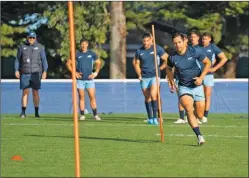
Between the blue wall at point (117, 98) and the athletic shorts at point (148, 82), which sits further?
the blue wall at point (117, 98)

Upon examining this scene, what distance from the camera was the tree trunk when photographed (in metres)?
36.2

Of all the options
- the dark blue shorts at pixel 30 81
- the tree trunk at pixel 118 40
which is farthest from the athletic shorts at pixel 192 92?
the tree trunk at pixel 118 40

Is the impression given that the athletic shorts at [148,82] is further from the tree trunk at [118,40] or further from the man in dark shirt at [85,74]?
the tree trunk at [118,40]

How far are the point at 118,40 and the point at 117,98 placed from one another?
1023 centimetres

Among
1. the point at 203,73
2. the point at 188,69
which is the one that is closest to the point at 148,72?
the point at 188,69

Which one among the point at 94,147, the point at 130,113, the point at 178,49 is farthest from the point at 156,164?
the point at 130,113

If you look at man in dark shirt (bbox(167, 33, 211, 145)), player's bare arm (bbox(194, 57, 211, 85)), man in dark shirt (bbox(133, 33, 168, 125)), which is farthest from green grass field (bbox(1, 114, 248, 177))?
player's bare arm (bbox(194, 57, 211, 85))

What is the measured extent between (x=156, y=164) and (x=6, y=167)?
188 centimetres

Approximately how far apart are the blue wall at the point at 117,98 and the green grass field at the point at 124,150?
672cm

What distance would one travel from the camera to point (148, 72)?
2038 cm

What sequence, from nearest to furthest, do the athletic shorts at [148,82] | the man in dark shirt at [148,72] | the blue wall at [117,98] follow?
1. the man in dark shirt at [148,72]
2. the athletic shorts at [148,82]
3. the blue wall at [117,98]

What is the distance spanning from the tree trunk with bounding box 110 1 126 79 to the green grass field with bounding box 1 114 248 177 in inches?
665

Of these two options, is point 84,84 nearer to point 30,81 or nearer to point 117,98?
point 30,81

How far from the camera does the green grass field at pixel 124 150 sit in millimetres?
10930
